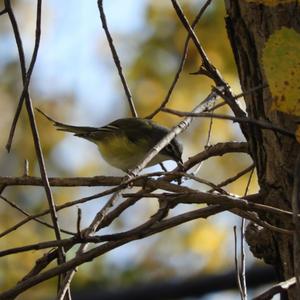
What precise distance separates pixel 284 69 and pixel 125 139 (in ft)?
10.8

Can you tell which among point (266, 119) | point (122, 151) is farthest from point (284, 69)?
point (122, 151)

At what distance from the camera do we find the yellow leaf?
1044 mm

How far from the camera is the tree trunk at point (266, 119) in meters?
1.46

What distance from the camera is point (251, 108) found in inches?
61.0

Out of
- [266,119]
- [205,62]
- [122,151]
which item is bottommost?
[266,119]

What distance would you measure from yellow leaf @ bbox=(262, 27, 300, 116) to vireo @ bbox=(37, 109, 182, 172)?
308cm

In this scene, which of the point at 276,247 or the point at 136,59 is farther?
the point at 136,59

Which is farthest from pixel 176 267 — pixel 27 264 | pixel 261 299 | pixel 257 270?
pixel 261 299

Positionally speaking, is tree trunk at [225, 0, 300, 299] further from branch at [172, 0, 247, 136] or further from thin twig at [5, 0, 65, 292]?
thin twig at [5, 0, 65, 292]

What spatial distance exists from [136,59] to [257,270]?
3.91m

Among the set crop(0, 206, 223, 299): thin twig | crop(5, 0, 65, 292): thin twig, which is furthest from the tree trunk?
crop(5, 0, 65, 292): thin twig

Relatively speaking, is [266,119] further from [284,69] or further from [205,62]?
[284,69]

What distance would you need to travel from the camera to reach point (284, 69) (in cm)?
105

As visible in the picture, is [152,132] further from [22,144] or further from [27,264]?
[22,144]
